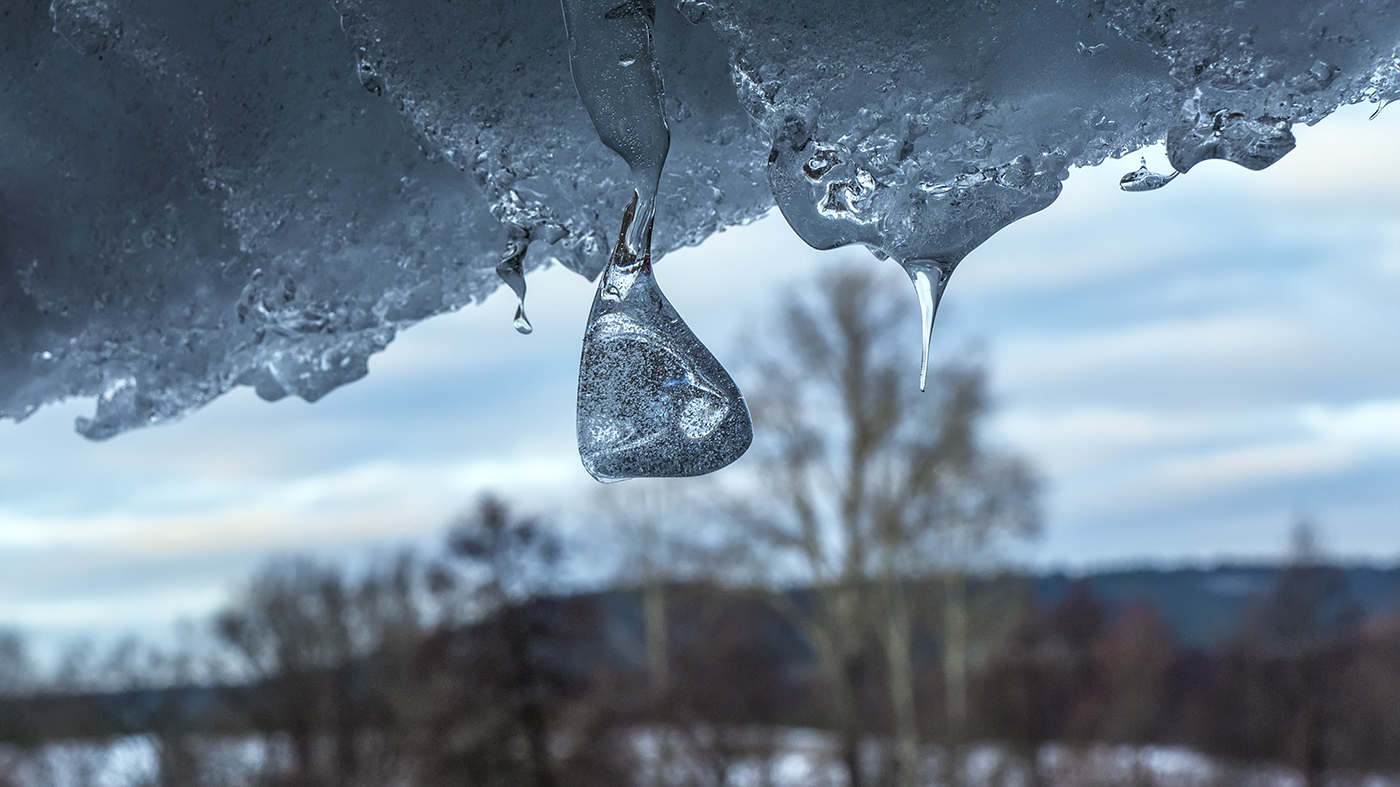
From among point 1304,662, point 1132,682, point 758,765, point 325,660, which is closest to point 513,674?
point 758,765

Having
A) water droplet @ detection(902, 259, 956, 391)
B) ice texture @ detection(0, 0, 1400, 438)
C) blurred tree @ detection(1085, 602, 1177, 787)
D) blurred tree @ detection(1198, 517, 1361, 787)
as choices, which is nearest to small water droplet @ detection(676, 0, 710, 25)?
ice texture @ detection(0, 0, 1400, 438)

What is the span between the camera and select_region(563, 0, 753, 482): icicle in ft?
2.19

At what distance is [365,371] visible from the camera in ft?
3.54

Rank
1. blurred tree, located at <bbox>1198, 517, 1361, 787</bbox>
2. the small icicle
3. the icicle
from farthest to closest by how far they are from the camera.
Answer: blurred tree, located at <bbox>1198, 517, 1361, 787</bbox>
the small icicle
the icicle

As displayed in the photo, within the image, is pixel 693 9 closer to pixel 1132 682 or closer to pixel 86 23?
pixel 86 23

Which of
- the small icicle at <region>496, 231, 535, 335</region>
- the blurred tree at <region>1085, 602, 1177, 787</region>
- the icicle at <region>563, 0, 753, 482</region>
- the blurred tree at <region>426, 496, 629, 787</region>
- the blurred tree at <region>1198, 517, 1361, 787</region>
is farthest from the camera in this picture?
the blurred tree at <region>1085, 602, 1177, 787</region>

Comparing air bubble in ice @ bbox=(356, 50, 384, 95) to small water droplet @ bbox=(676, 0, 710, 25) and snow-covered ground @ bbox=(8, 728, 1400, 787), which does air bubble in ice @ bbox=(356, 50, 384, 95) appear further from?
snow-covered ground @ bbox=(8, 728, 1400, 787)

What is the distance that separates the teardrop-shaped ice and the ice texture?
3.9 inches

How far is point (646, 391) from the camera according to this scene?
0.68m

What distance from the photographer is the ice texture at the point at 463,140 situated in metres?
0.68

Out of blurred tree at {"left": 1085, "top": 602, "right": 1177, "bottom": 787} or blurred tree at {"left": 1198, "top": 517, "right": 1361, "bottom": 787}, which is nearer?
blurred tree at {"left": 1198, "top": 517, "right": 1361, "bottom": 787}

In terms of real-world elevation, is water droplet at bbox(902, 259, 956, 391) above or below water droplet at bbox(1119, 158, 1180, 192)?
below

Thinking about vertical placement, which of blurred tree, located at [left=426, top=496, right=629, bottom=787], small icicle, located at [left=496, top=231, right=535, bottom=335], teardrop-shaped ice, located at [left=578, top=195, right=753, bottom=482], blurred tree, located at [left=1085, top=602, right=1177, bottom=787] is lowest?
blurred tree, located at [left=1085, top=602, right=1177, bottom=787]

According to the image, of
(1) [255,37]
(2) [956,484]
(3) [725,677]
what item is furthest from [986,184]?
(3) [725,677]
